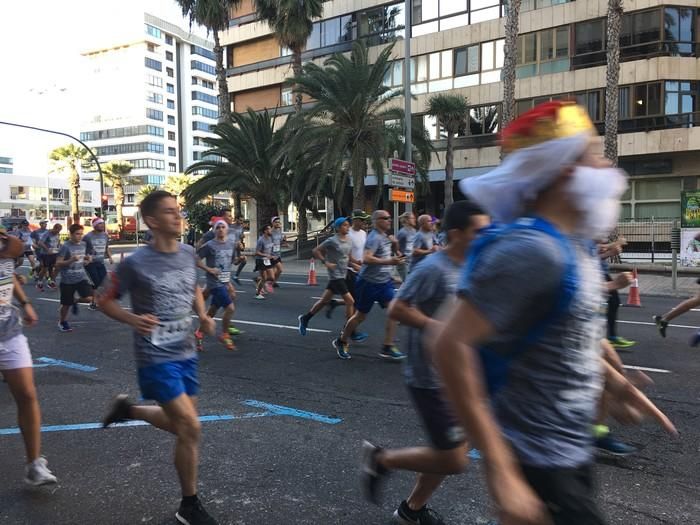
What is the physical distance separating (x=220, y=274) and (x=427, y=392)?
596 centimetres

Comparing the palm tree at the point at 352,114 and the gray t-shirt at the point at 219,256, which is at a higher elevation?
the palm tree at the point at 352,114

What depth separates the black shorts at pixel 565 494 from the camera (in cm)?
148

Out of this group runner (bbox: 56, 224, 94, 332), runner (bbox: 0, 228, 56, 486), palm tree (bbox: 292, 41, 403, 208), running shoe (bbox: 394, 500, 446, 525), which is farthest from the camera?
palm tree (bbox: 292, 41, 403, 208)

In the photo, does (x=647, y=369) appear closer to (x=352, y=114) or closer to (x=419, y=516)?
(x=419, y=516)

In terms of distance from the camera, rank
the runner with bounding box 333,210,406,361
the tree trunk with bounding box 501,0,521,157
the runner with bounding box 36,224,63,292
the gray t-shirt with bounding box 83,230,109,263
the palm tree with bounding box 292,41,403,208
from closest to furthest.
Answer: the runner with bounding box 333,210,406,361
the gray t-shirt with bounding box 83,230,109,263
the runner with bounding box 36,224,63,292
the tree trunk with bounding box 501,0,521,157
the palm tree with bounding box 292,41,403,208

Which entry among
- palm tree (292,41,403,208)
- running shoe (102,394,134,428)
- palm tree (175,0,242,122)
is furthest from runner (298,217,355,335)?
palm tree (175,0,242,122)

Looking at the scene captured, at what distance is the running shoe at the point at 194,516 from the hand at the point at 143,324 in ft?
3.16

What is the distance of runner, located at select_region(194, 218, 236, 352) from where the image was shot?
26.5 feet

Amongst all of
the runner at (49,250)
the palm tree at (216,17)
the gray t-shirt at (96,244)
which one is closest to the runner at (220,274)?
the gray t-shirt at (96,244)

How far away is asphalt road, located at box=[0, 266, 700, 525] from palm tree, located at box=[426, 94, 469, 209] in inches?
812

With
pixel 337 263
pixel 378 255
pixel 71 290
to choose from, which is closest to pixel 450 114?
pixel 337 263

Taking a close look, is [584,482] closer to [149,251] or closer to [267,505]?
[267,505]

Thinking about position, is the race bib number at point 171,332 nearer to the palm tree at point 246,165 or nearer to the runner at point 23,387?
the runner at point 23,387

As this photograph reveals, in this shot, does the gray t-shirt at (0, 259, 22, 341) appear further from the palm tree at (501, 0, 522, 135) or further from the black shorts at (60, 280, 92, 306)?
the palm tree at (501, 0, 522, 135)
